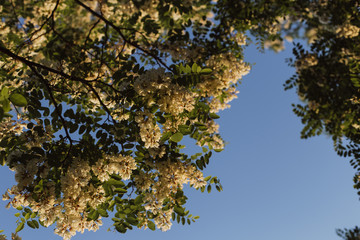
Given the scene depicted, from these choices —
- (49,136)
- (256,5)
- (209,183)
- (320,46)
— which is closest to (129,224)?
(209,183)

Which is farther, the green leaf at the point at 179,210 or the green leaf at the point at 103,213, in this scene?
the green leaf at the point at 179,210

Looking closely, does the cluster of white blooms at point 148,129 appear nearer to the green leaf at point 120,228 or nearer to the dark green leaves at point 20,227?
the green leaf at point 120,228

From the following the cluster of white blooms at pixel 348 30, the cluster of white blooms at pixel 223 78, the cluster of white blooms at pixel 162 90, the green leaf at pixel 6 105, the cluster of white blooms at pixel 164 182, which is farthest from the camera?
the cluster of white blooms at pixel 348 30

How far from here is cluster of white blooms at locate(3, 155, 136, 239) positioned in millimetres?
3156

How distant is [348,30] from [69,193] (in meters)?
7.56

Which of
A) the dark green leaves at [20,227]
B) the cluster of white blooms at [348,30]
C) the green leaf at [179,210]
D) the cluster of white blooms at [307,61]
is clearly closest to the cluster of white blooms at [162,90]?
the green leaf at [179,210]

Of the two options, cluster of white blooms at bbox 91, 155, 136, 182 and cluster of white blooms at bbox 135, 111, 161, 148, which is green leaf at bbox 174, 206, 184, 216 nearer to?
cluster of white blooms at bbox 91, 155, 136, 182

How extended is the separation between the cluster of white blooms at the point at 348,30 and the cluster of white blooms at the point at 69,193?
687 cm

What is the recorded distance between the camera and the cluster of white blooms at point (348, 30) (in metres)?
7.33

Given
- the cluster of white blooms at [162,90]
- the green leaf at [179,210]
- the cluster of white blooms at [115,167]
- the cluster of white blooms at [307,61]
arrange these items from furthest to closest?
the cluster of white blooms at [307,61], the green leaf at [179,210], the cluster of white blooms at [115,167], the cluster of white blooms at [162,90]

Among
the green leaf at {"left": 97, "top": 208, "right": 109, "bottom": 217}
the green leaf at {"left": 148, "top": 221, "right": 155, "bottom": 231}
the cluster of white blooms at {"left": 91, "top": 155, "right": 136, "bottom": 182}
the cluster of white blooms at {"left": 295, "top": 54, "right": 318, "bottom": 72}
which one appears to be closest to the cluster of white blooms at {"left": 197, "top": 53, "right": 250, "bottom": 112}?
the cluster of white blooms at {"left": 91, "top": 155, "right": 136, "bottom": 182}

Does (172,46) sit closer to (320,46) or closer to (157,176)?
(157,176)

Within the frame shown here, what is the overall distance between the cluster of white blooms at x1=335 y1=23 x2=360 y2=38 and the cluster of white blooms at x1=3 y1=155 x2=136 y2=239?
6865mm

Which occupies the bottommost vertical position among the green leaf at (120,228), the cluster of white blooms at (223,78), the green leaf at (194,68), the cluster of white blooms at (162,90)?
the green leaf at (120,228)
